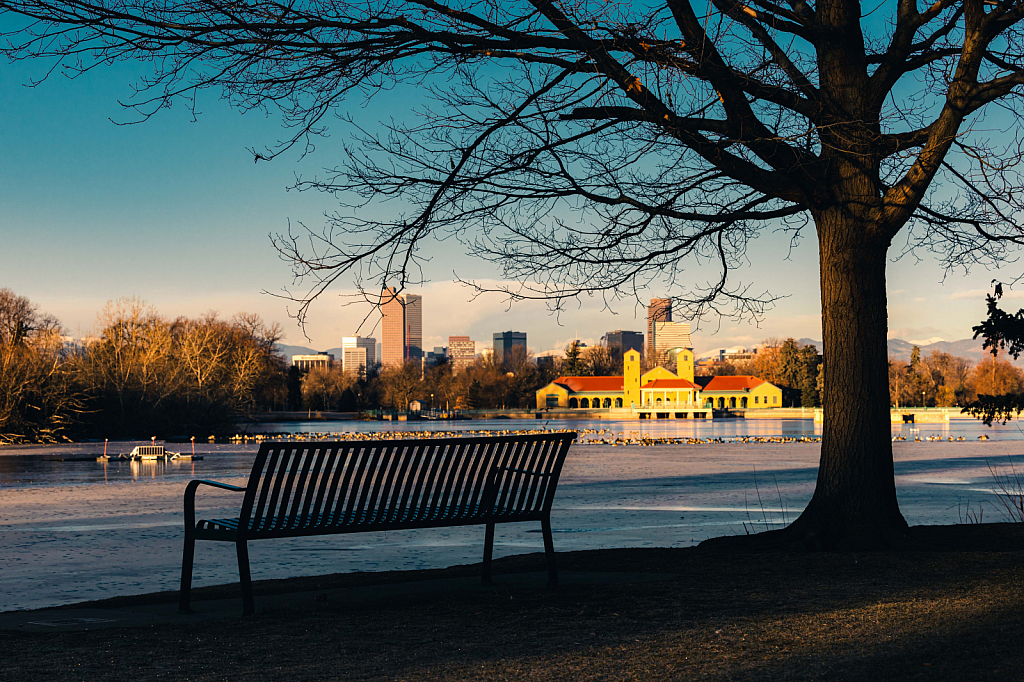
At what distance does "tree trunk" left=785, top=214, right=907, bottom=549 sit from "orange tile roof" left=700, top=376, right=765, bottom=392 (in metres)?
151

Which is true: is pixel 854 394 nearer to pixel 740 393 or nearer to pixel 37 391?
pixel 37 391

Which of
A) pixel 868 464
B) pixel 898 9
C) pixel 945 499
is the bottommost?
pixel 945 499

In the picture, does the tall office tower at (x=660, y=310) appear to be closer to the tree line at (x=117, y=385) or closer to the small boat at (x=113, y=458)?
the small boat at (x=113, y=458)

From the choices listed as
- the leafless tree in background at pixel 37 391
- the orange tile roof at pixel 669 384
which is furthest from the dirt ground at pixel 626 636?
the orange tile roof at pixel 669 384

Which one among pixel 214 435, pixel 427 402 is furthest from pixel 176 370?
pixel 427 402

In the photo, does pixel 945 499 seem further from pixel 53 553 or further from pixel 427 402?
pixel 427 402

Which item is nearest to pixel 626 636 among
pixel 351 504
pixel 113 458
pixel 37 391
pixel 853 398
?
pixel 351 504

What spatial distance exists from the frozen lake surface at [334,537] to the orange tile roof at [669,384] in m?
125

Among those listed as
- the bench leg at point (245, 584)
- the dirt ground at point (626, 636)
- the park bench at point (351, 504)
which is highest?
the park bench at point (351, 504)

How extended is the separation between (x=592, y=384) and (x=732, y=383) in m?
22.7

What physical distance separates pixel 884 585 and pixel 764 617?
4.16 feet

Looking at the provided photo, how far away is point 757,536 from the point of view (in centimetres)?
820

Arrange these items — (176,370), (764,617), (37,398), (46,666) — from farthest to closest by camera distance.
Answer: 1. (176,370)
2. (37,398)
3. (764,617)
4. (46,666)

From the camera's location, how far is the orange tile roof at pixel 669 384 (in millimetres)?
151250
